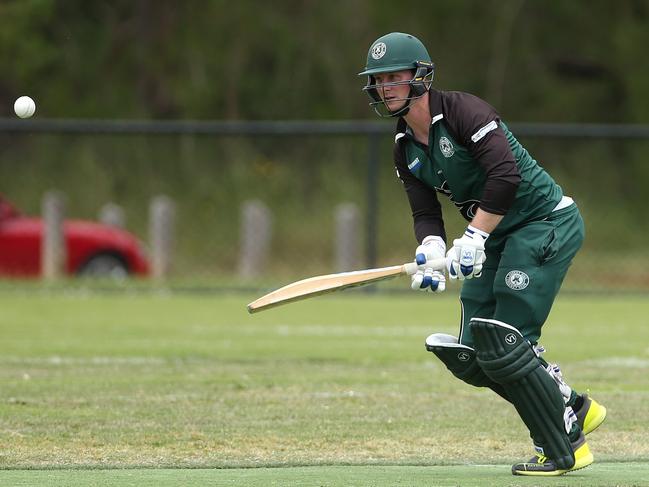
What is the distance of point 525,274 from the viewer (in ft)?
18.9

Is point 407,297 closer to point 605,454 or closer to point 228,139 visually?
point 228,139

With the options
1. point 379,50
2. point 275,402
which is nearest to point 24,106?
point 275,402

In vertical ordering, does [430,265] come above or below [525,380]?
above

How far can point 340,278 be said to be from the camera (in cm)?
622

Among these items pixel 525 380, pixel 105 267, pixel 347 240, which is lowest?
pixel 105 267

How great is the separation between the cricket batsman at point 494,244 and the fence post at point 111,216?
15381 millimetres

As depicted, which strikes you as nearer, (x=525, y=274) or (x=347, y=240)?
(x=525, y=274)

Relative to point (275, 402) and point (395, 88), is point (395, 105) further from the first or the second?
point (275, 402)

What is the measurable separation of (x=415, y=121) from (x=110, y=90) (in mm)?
21141

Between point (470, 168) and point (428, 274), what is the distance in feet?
1.66

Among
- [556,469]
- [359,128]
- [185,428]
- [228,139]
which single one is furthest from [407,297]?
[556,469]

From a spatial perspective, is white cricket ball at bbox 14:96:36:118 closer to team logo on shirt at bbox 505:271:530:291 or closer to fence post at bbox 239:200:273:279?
team logo on shirt at bbox 505:271:530:291

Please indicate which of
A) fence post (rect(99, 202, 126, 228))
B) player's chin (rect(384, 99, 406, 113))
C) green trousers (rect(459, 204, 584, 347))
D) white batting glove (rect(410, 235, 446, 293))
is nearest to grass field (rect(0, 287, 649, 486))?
green trousers (rect(459, 204, 584, 347))

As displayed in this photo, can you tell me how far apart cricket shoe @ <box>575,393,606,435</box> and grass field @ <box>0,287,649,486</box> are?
190 mm
